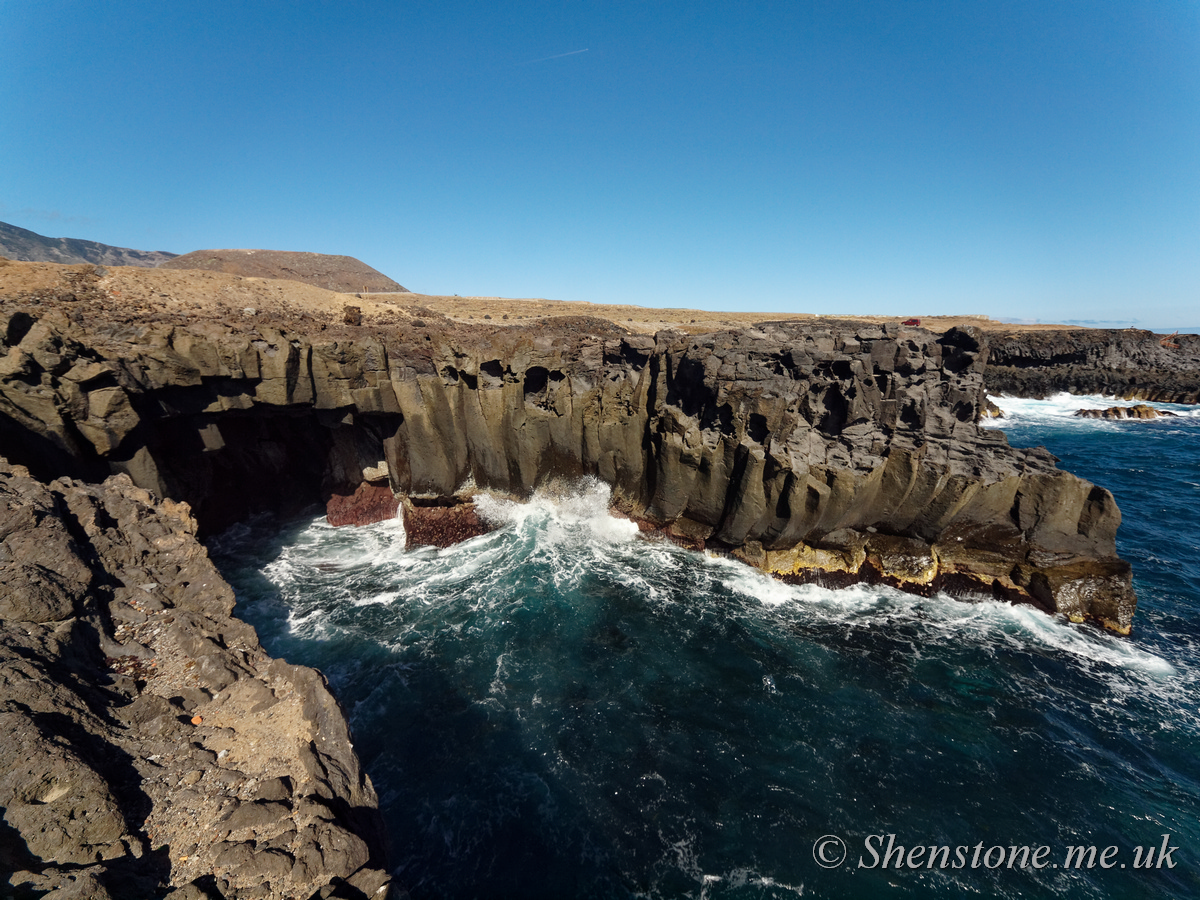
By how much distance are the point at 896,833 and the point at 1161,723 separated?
10318 millimetres

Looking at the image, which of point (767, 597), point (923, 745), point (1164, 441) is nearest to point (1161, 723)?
point (923, 745)

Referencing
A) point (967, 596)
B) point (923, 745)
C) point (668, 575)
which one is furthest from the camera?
point (668, 575)

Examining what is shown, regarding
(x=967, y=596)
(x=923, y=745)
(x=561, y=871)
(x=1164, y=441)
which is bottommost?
(x=561, y=871)

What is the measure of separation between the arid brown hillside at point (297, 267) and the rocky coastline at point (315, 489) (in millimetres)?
28687

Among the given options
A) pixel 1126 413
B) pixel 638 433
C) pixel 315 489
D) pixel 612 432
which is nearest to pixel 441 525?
pixel 315 489

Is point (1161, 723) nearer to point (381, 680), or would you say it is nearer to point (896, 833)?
point (896, 833)

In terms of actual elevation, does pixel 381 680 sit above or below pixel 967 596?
below

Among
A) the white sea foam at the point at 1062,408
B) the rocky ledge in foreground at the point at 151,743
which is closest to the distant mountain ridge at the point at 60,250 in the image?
the rocky ledge in foreground at the point at 151,743

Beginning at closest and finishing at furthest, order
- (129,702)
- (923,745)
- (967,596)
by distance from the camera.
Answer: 1. (129,702)
2. (923,745)
3. (967,596)

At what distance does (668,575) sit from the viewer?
21.2m

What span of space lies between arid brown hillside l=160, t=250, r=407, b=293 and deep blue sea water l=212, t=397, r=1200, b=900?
42.5m

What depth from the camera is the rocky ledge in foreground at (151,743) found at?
20.9ft

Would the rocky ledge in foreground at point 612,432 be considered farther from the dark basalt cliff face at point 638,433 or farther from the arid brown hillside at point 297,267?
the arid brown hillside at point 297,267

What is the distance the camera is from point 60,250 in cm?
7812
